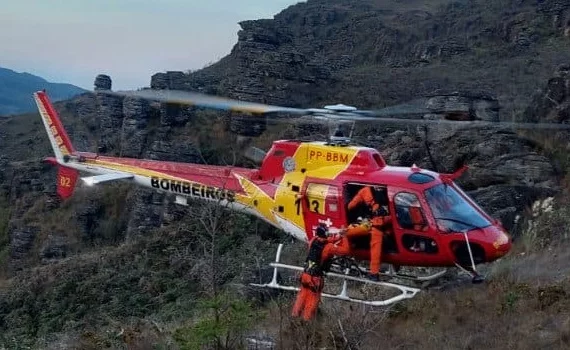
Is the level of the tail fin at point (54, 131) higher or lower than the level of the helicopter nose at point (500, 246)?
higher

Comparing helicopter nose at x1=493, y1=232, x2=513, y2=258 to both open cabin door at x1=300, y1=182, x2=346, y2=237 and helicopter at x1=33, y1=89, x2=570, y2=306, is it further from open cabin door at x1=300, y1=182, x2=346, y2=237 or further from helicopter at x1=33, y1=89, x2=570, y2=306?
open cabin door at x1=300, y1=182, x2=346, y2=237

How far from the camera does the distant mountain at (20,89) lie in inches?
5620

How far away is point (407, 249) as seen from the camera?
28.6 ft

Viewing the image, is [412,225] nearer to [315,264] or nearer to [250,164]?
[315,264]

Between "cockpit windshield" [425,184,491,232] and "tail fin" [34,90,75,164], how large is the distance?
30.9 feet

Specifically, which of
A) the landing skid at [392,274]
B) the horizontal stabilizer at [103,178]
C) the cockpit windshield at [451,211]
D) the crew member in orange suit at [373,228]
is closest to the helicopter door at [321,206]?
the crew member in orange suit at [373,228]

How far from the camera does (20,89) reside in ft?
547

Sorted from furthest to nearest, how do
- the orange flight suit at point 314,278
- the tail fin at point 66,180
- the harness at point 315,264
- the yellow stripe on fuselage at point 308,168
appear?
the tail fin at point 66,180
the yellow stripe on fuselage at point 308,168
the harness at point 315,264
the orange flight suit at point 314,278

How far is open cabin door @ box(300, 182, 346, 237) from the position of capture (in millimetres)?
9211

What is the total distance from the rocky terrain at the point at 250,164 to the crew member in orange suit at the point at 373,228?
680mm

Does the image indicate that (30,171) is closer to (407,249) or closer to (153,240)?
(153,240)

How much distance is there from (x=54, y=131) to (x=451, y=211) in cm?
1043

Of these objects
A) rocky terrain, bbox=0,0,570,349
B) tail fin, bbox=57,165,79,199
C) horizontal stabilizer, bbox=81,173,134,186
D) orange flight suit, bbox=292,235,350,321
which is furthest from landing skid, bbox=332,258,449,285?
tail fin, bbox=57,165,79,199

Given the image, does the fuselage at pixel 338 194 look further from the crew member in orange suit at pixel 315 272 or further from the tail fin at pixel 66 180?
the tail fin at pixel 66 180
